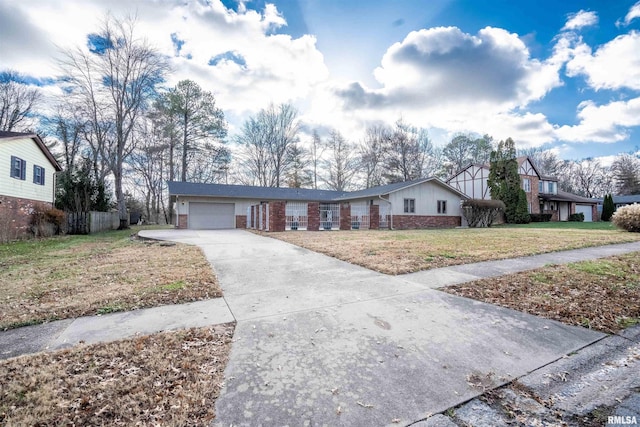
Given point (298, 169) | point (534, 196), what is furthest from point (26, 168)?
point (534, 196)

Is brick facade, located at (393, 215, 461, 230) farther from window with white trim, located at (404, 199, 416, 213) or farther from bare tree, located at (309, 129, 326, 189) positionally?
bare tree, located at (309, 129, 326, 189)

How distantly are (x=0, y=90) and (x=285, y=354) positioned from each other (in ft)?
109

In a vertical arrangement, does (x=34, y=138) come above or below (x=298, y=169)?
below

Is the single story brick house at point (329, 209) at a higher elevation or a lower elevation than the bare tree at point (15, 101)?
lower

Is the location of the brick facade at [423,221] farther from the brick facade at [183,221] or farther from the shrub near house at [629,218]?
the brick facade at [183,221]

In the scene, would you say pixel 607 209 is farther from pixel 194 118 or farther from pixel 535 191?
pixel 194 118

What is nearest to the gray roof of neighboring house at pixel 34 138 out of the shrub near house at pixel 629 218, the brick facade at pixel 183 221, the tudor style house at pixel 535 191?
the brick facade at pixel 183 221

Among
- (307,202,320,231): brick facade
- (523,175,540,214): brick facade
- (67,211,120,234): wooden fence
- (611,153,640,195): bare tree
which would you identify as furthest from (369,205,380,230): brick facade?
(611,153,640,195): bare tree

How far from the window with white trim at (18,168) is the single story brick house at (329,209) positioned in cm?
718

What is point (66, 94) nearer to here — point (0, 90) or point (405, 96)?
point (0, 90)

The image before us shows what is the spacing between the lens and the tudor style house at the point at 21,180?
1261 centimetres

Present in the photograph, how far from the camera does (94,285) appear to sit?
4668mm

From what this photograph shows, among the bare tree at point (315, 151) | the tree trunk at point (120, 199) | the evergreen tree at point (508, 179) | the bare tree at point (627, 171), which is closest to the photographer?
the tree trunk at point (120, 199)

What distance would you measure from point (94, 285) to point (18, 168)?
51.0 ft
